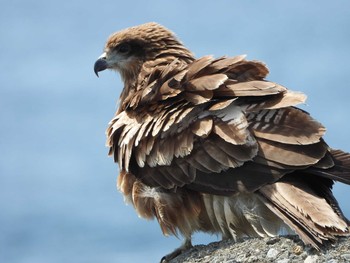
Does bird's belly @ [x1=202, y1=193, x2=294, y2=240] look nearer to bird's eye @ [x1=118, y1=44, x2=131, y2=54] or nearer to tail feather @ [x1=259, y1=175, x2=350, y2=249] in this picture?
tail feather @ [x1=259, y1=175, x2=350, y2=249]

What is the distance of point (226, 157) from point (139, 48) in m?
3.42

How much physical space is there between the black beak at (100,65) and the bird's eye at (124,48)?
13.5 inches

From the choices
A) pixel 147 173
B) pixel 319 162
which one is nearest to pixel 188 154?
pixel 147 173

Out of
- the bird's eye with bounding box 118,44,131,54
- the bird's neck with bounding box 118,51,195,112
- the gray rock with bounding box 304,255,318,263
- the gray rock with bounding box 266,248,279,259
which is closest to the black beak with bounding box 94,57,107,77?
the bird's eye with bounding box 118,44,131,54

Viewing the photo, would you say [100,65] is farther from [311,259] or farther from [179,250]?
[311,259]

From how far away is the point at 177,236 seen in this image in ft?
34.0

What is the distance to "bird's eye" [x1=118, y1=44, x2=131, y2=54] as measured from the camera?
12.5m

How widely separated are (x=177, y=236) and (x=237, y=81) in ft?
6.65

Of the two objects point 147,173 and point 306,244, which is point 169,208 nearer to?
point 147,173

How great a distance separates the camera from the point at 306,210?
8812 mm

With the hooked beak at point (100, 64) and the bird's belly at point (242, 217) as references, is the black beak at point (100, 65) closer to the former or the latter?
the hooked beak at point (100, 64)

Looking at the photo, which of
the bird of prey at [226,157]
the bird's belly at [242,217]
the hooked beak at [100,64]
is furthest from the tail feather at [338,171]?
the hooked beak at [100,64]

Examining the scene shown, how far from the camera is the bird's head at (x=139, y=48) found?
40.1 feet

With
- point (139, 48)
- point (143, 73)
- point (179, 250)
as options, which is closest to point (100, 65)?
point (139, 48)
